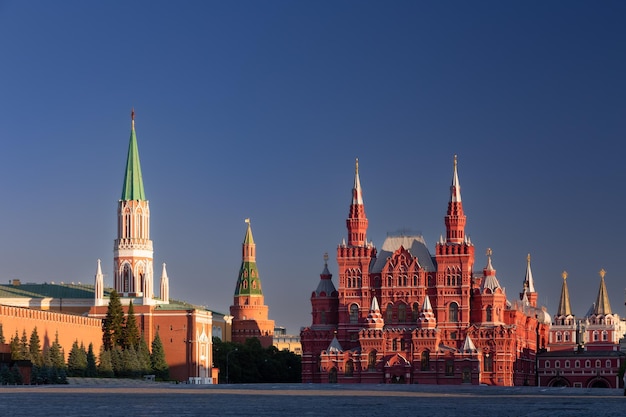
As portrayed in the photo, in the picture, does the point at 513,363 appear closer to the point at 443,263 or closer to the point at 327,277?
the point at 443,263

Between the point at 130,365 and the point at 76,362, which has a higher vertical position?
the point at 76,362

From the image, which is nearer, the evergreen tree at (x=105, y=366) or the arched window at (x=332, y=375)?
the evergreen tree at (x=105, y=366)

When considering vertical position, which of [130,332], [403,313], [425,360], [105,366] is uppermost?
→ [403,313]

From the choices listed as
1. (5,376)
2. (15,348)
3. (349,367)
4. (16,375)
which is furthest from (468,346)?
(5,376)

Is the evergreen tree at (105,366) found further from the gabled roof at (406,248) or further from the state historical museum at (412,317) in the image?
the gabled roof at (406,248)

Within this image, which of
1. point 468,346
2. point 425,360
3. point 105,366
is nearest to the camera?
point 105,366

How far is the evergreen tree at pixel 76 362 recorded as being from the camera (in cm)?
11175

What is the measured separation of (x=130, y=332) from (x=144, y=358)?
23.9 feet

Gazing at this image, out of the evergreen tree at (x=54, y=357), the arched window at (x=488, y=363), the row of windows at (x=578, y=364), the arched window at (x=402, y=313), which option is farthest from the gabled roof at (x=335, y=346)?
the evergreen tree at (x=54, y=357)

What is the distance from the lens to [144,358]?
431ft

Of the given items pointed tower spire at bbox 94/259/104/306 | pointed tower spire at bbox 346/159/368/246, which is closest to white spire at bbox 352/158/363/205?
pointed tower spire at bbox 346/159/368/246

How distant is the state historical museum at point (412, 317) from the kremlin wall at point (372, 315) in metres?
0.10

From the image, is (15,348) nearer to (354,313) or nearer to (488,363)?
(354,313)

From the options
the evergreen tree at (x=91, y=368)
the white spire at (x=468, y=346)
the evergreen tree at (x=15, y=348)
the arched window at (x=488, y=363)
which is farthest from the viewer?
the arched window at (x=488, y=363)
